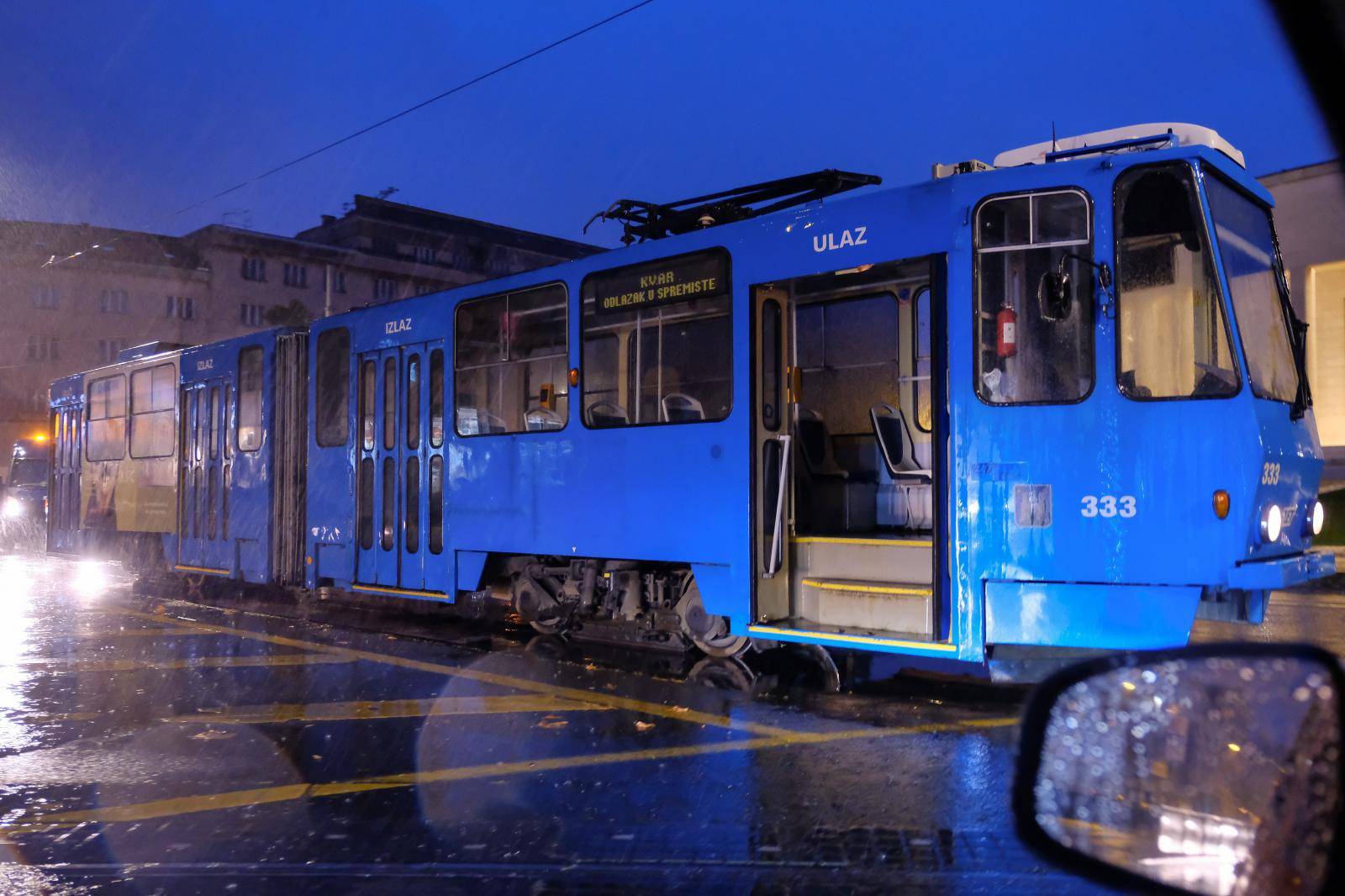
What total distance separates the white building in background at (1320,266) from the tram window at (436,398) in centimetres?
1679

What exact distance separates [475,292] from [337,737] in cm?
505

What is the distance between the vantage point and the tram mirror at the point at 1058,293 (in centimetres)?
641

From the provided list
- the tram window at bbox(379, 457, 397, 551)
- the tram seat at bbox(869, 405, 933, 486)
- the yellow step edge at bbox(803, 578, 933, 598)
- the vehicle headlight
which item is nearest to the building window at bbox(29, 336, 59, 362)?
the tram window at bbox(379, 457, 397, 551)

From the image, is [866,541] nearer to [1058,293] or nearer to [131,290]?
[1058,293]

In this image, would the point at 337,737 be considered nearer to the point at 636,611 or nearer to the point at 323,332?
the point at 636,611

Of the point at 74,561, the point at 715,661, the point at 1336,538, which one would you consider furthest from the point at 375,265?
the point at 715,661

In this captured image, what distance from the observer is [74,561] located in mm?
23656

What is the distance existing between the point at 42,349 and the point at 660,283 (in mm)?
58430

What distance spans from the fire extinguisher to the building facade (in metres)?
49.5

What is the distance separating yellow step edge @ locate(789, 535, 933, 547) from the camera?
7.50 m

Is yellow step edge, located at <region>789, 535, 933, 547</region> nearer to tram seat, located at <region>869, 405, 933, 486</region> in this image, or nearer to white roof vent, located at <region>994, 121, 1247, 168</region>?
tram seat, located at <region>869, 405, 933, 486</region>

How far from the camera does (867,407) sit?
31.7 ft

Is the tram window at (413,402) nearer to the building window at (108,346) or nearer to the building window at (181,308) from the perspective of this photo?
the building window at (181,308)

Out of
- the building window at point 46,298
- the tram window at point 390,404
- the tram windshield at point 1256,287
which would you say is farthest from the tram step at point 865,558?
the building window at point 46,298
